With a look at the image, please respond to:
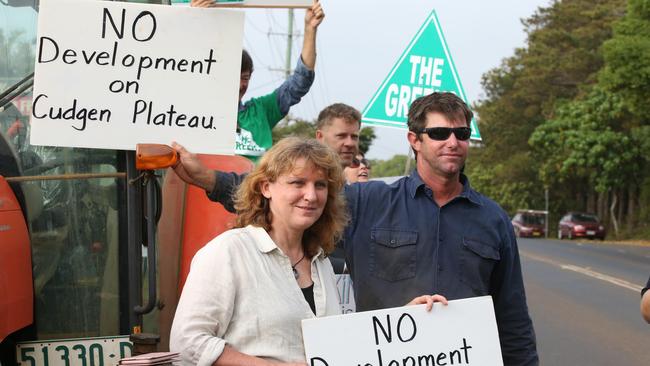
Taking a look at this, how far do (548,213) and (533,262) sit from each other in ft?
134

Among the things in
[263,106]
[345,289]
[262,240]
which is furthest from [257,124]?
[262,240]

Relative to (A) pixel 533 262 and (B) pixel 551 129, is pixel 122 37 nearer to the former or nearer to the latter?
(A) pixel 533 262

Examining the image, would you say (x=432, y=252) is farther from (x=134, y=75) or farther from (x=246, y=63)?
(x=246, y=63)

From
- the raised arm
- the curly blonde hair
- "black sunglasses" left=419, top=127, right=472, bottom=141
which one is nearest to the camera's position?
the curly blonde hair

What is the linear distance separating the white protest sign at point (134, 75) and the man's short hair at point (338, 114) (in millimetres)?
2413

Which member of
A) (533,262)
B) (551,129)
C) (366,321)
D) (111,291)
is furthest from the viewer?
(551,129)

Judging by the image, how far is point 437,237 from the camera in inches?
163

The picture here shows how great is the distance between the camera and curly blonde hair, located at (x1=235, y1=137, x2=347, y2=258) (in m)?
3.38

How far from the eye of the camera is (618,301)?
47.9ft

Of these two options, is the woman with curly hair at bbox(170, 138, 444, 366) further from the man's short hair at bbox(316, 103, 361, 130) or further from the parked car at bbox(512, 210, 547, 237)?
the parked car at bbox(512, 210, 547, 237)

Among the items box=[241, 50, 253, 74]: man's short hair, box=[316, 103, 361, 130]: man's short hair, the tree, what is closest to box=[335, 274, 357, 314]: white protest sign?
box=[316, 103, 361, 130]: man's short hair

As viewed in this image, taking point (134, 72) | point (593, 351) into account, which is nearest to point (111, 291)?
point (134, 72)

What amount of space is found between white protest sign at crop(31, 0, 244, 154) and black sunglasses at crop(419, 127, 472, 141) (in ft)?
2.64

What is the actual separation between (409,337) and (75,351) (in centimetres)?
134
